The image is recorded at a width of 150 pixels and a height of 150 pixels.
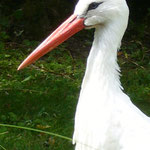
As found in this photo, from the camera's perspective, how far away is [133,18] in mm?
7691

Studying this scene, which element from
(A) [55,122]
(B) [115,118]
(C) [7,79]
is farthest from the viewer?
(C) [7,79]

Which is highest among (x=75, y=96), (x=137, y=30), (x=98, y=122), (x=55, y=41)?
(x=55, y=41)

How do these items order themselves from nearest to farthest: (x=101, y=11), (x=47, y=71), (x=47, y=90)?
(x=101, y=11), (x=47, y=90), (x=47, y=71)

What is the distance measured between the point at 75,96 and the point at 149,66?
1475mm

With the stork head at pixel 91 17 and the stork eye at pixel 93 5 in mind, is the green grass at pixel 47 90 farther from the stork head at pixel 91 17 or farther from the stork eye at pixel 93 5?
the stork eye at pixel 93 5

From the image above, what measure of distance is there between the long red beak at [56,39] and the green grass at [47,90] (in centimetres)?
145

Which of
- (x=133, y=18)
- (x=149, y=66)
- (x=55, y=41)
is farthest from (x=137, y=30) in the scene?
(x=55, y=41)

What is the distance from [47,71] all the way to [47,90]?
0.56 meters

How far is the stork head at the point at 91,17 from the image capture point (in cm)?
294

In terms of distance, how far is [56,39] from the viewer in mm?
3086

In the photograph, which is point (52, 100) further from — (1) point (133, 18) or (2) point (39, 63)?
(1) point (133, 18)

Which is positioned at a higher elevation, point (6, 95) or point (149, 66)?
point (6, 95)

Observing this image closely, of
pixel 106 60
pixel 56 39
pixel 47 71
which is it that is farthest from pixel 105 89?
pixel 47 71

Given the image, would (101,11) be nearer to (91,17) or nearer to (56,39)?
(91,17)
